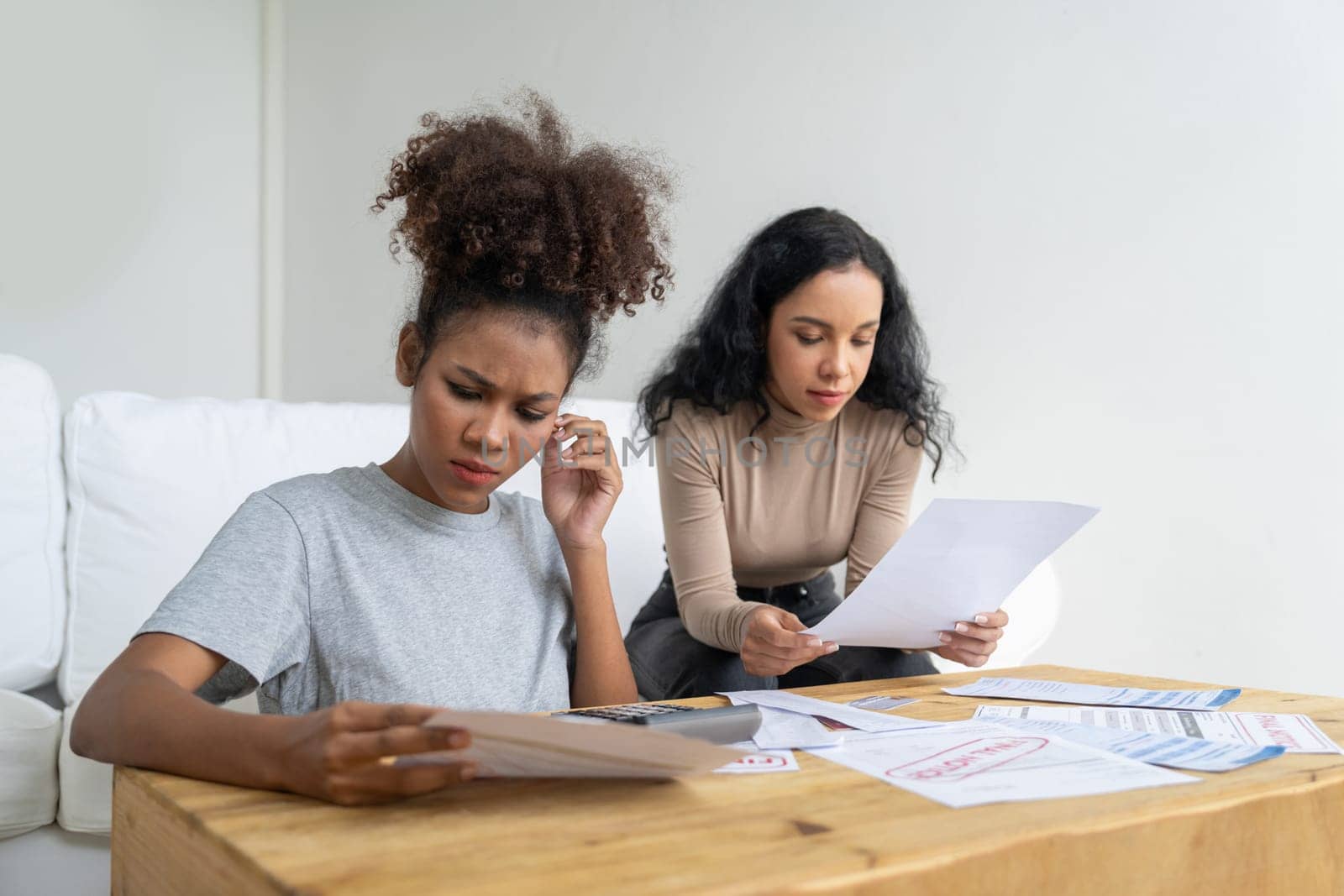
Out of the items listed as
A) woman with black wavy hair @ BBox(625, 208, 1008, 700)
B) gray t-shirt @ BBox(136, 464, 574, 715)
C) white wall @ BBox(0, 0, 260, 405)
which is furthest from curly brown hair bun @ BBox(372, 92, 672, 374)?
white wall @ BBox(0, 0, 260, 405)

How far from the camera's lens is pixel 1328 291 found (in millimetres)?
1936

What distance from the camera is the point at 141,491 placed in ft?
5.28

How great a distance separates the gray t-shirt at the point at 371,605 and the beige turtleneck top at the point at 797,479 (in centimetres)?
43

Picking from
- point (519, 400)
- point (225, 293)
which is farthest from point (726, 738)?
point (225, 293)

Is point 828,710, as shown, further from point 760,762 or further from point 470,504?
point 470,504

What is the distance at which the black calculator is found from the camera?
0.78 meters

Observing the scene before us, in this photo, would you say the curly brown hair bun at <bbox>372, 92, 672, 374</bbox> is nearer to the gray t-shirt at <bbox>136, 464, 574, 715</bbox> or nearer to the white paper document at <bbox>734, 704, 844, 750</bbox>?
the gray t-shirt at <bbox>136, 464, 574, 715</bbox>

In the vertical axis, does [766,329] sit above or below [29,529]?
above

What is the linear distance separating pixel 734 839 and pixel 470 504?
0.65 meters

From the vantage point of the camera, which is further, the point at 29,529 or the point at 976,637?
the point at 29,529

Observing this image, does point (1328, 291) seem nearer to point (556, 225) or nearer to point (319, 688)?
point (556, 225)

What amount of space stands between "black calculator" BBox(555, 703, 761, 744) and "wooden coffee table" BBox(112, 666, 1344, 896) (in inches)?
2.8

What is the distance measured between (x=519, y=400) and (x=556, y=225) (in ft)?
0.63

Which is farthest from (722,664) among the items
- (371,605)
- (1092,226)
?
(1092,226)
